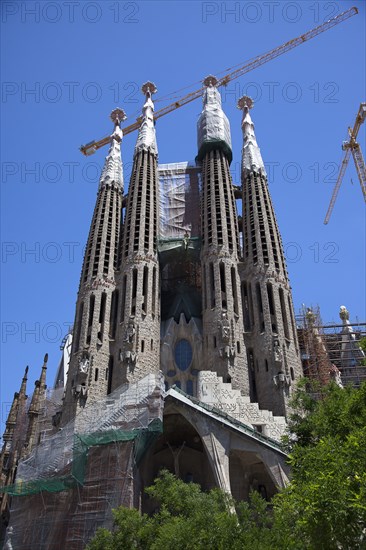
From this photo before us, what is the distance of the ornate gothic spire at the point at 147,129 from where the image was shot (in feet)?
173

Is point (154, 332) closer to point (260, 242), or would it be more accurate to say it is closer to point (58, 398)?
point (260, 242)

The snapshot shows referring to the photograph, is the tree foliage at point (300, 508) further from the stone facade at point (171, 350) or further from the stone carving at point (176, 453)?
the stone carving at point (176, 453)

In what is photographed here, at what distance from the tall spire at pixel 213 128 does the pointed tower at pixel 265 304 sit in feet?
12.4

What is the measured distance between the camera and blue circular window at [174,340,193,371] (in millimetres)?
A: 41281

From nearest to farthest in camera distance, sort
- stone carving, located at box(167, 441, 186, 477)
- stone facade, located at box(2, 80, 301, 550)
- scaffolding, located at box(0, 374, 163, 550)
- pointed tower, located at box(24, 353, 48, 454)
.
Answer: scaffolding, located at box(0, 374, 163, 550) < stone facade, located at box(2, 80, 301, 550) < stone carving, located at box(167, 441, 186, 477) < pointed tower, located at box(24, 353, 48, 454)

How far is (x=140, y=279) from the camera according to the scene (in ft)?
137

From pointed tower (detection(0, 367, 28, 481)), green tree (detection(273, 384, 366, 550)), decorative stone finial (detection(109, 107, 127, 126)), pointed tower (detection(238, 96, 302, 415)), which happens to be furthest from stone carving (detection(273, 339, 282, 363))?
decorative stone finial (detection(109, 107, 127, 126))

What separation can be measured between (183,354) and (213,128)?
77.7 feet

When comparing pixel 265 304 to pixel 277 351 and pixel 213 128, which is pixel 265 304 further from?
pixel 213 128

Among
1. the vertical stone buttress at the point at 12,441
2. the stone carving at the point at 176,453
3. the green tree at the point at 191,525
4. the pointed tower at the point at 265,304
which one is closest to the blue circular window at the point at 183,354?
the pointed tower at the point at 265,304

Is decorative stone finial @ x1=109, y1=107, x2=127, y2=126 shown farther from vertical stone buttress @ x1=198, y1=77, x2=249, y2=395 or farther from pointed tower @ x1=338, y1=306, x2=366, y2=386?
pointed tower @ x1=338, y1=306, x2=366, y2=386

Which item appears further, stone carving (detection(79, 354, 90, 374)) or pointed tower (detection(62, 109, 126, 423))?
stone carving (detection(79, 354, 90, 374))

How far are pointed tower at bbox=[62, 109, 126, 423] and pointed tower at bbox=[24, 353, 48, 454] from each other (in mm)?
7414

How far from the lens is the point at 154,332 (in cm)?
3991
